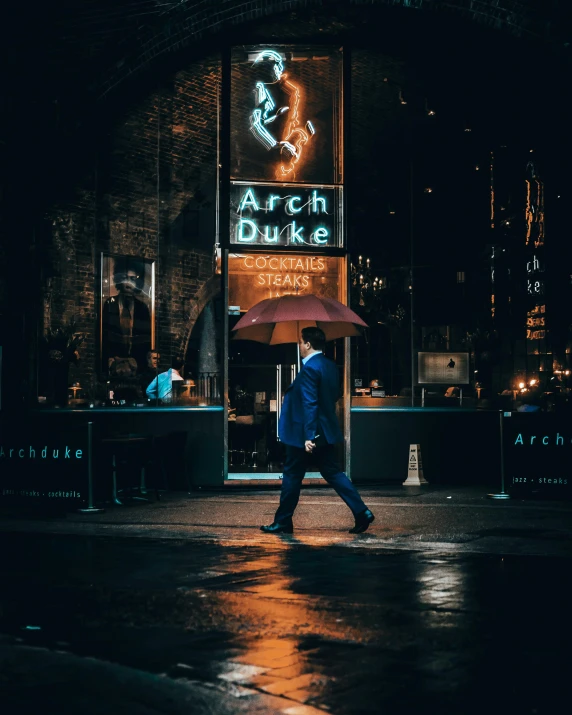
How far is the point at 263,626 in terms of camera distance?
6.52m

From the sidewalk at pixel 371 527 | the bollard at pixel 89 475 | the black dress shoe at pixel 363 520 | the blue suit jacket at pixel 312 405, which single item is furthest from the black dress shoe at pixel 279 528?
the bollard at pixel 89 475

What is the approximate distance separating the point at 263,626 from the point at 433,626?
3.14ft

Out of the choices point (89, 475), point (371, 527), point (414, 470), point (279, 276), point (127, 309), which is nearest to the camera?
point (371, 527)

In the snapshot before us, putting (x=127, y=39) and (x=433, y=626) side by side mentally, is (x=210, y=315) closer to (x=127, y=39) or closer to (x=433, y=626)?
(x=127, y=39)

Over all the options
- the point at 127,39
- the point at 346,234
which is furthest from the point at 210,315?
the point at 127,39

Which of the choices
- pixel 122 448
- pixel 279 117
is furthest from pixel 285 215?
pixel 122 448

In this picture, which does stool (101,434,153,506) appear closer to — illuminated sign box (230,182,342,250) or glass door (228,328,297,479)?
glass door (228,328,297,479)

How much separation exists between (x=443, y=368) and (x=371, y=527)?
19.4 feet

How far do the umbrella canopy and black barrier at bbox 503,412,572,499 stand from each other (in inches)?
89.9

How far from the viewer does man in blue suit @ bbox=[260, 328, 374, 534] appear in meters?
10.8

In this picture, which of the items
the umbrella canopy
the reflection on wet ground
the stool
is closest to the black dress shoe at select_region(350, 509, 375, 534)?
the reflection on wet ground

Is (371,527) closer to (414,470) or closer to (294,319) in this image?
(294,319)

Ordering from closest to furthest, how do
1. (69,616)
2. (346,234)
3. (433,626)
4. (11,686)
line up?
(11,686), (433,626), (69,616), (346,234)

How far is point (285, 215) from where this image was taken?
16.5 m
